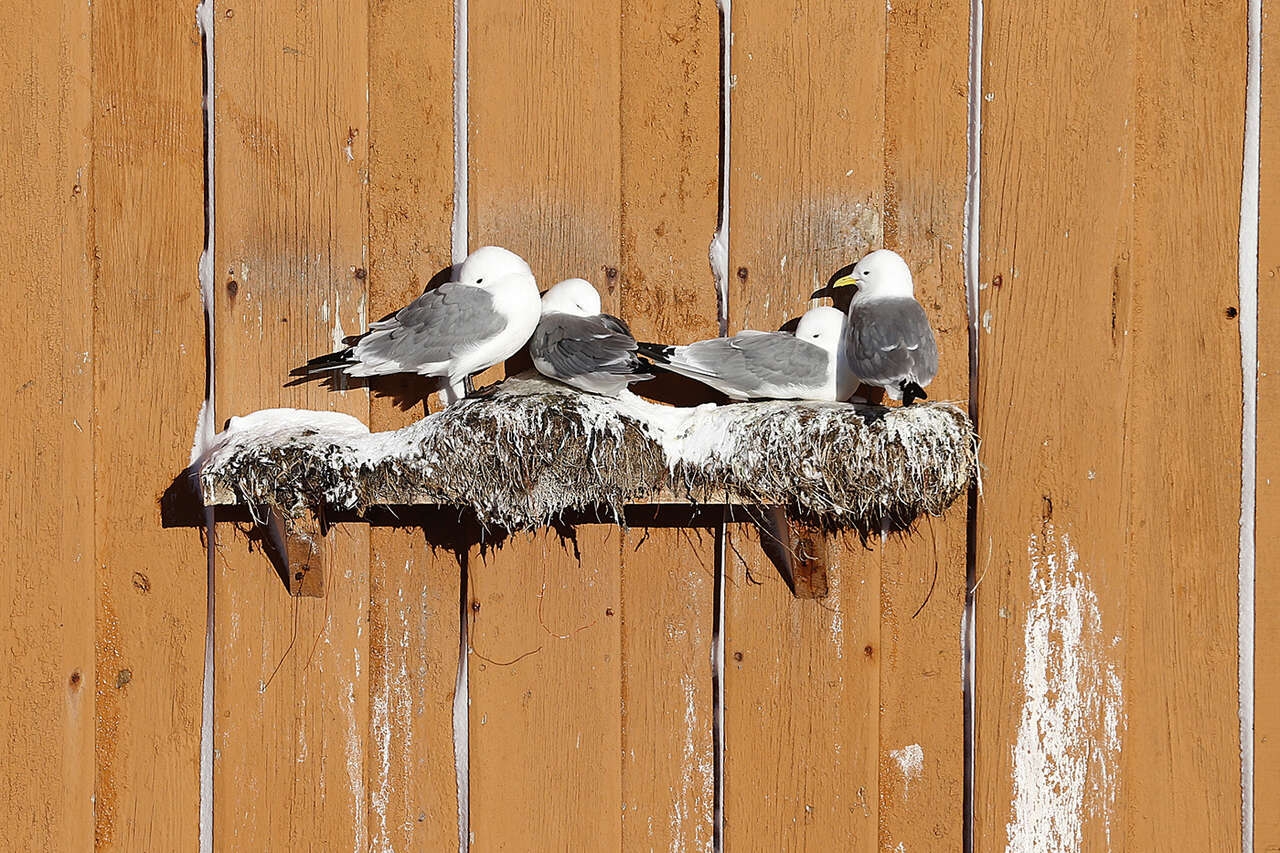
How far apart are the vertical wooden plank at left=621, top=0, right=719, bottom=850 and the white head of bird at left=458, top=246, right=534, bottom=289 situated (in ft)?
0.68

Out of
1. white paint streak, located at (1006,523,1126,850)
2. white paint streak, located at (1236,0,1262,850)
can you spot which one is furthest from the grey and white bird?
white paint streak, located at (1236,0,1262,850)

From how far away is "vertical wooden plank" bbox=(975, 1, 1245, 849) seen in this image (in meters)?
Result: 1.45

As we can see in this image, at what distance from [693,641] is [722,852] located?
37 cm

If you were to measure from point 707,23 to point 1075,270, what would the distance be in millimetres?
748

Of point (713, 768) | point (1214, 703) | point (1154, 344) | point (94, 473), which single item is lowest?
point (713, 768)

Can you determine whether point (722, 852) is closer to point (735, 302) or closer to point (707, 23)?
point (735, 302)

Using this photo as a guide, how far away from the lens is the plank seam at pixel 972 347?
4.79 feet

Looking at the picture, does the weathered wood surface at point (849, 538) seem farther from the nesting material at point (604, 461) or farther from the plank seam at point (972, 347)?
the nesting material at point (604, 461)

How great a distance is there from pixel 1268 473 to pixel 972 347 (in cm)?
54

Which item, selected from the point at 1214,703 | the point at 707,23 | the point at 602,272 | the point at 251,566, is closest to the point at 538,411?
the point at 602,272

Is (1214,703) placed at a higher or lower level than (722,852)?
higher

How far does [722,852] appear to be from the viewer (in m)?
1.51

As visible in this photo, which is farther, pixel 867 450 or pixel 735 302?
pixel 735 302

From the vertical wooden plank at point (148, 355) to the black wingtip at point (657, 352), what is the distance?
78 cm
